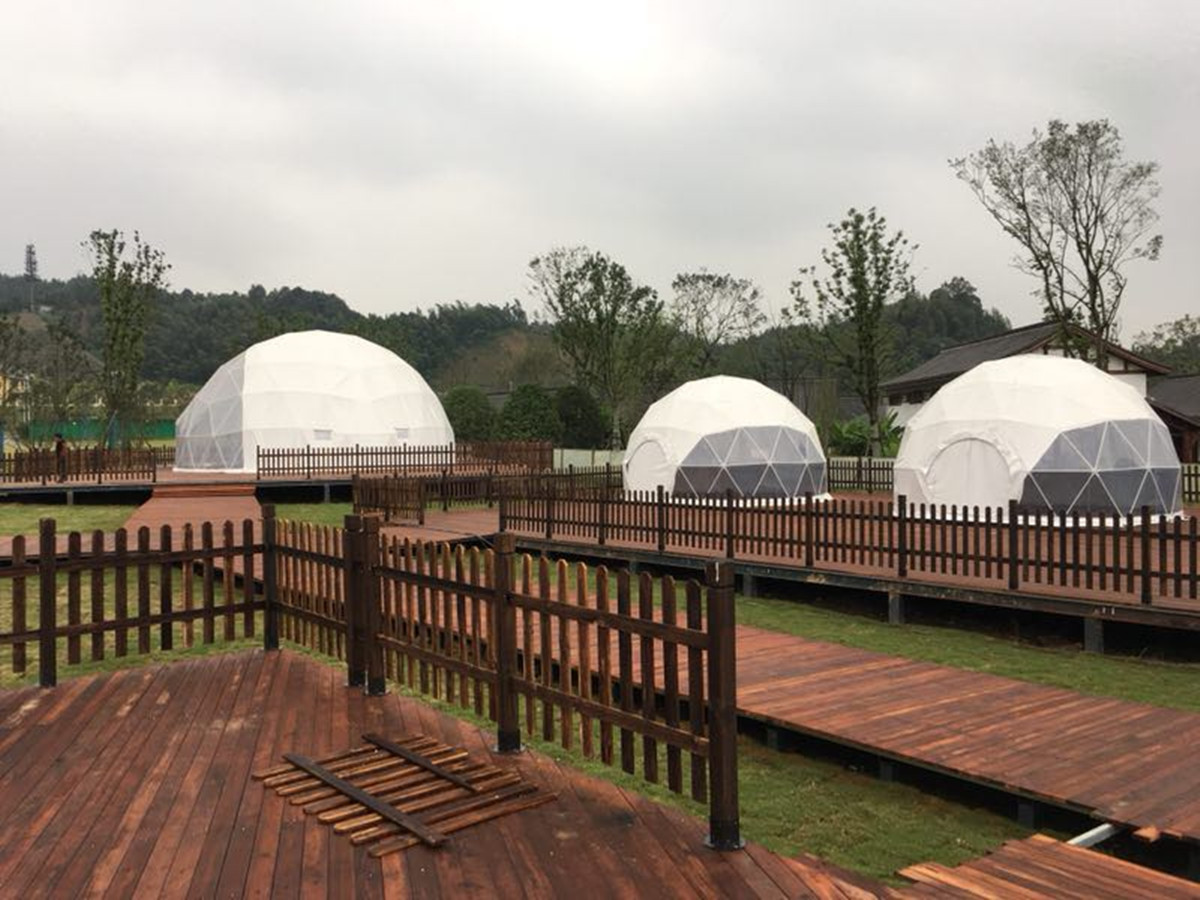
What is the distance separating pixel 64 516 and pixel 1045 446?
22.3 meters

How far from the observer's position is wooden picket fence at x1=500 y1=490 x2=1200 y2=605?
1102cm

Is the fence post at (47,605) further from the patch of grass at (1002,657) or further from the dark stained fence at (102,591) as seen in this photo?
the patch of grass at (1002,657)

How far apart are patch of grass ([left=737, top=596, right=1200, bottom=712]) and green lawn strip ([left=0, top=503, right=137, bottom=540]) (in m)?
14.9

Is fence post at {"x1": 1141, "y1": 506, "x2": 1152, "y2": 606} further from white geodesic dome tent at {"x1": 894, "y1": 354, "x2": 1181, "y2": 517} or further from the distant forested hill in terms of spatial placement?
the distant forested hill

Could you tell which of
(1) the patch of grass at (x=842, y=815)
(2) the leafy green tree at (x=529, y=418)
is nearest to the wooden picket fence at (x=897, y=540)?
(1) the patch of grass at (x=842, y=815)

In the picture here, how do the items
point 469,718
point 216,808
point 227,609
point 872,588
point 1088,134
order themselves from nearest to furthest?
point 216,808
point 469,718
point 227,609
point 872,588
point 1088,134

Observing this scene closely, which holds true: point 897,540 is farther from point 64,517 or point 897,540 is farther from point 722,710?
point 64,517

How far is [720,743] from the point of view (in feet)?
14.3

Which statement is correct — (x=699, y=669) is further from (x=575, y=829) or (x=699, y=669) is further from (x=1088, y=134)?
(x=1088, y=134)

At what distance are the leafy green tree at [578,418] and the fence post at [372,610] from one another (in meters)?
41.3

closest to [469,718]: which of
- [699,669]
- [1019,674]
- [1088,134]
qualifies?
[699,669]

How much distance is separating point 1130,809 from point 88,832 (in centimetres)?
564

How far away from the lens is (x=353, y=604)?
291 inches

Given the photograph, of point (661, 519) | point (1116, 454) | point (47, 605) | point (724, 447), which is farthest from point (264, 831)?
point (724, 447)
